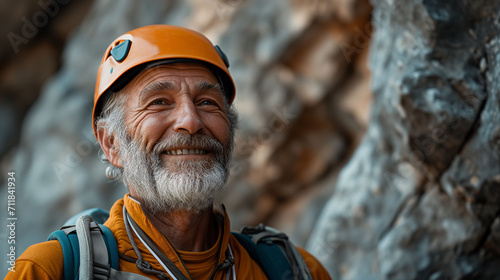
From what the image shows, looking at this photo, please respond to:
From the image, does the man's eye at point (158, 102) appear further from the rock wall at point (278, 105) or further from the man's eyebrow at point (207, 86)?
the rock wall at point (278, 105)

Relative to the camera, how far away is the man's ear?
1.98 metres

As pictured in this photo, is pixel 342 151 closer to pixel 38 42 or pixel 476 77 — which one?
pixel 476 77

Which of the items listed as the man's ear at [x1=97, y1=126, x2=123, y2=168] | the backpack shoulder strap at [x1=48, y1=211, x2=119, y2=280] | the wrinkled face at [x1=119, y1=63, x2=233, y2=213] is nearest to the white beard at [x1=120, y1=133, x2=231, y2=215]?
the wrinkled face at [x1=119, y1=63, x2=233, y2=213]

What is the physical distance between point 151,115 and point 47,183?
16.6 ft

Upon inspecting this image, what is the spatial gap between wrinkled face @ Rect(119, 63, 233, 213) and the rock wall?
10.8ft

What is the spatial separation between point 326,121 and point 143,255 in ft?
12.9

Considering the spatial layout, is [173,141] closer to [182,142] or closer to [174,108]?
[182,142]

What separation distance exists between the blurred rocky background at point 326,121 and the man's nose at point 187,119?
1.24m

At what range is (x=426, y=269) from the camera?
2775mm

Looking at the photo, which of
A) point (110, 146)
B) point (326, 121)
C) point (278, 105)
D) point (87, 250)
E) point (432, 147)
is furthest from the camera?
point (326, 121)

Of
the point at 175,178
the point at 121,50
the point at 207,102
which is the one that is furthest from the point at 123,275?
the point at 121,50

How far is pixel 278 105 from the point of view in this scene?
525 cm

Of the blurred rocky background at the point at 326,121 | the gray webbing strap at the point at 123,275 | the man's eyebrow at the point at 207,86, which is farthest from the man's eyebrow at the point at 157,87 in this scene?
the blurred rocky background at the point at 326,121

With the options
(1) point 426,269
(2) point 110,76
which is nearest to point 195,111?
(2) point 110,76
